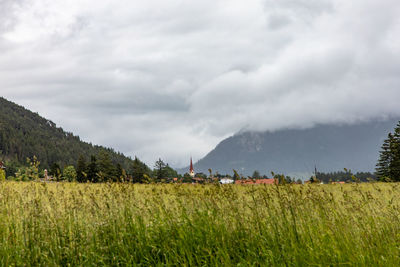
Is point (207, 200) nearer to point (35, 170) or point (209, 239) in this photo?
point (209, 239)

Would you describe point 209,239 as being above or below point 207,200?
below

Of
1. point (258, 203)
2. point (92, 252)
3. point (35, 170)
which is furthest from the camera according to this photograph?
point (35, 170)

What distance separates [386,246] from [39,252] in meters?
6.09

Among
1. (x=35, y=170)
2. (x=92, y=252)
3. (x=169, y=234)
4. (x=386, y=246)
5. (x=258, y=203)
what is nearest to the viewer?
(x=386, y=246)

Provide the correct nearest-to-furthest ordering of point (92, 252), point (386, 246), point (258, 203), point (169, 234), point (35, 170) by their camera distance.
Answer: point (386, 246) → point (92, 252) → point (169, 234) → point (258, 203) → point (35, 170)

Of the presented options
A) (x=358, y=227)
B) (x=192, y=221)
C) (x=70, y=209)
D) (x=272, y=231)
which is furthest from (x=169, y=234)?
(x=358, y=227)

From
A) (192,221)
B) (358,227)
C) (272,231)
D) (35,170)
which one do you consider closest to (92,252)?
(192,221)

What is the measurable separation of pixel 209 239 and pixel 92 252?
2154mm

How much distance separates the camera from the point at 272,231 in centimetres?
664

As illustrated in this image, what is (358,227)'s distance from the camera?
21.9 ft

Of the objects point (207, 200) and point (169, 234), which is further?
point (207, 200)

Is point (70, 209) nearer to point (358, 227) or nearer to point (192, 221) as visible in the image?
point (192, 221)

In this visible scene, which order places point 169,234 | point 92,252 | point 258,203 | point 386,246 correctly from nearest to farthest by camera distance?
1. point 386,246
2. point 92,252
3. point 169,234
4. point 258,203

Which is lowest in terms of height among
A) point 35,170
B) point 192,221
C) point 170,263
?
point 170,263
